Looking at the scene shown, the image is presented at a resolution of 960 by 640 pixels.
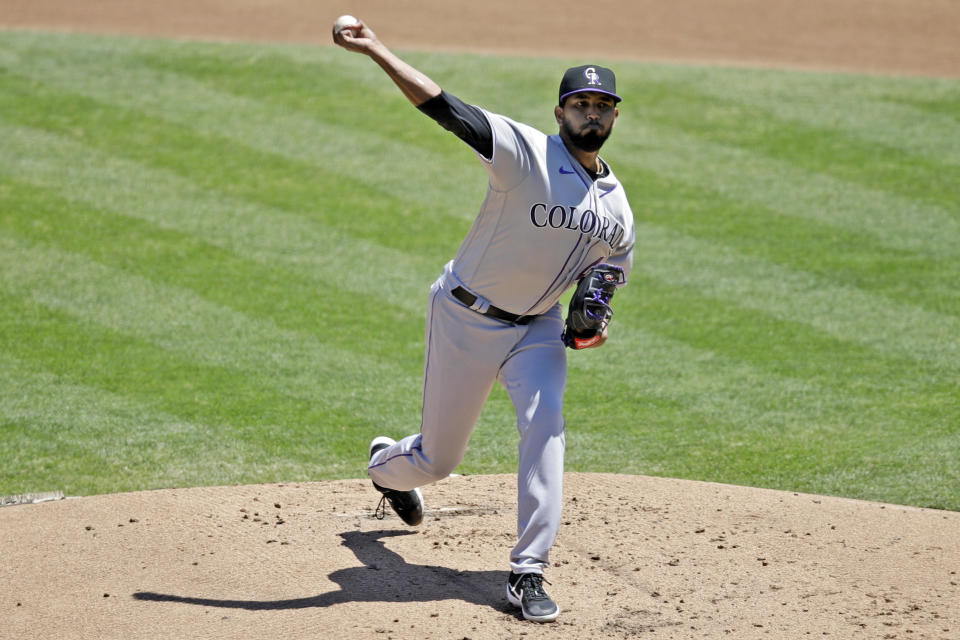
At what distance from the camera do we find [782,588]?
173 inches

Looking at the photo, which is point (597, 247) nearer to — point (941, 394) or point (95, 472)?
point (95, 472)

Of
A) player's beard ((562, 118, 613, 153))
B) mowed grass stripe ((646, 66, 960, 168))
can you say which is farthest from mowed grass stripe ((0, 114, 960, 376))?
player's beard ((562, 118, 613, 153))

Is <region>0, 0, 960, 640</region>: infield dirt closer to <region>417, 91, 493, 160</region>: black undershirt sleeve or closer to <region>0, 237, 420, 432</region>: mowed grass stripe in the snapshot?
<region>0, 237, 420, 432</region>: mowed grass stripe

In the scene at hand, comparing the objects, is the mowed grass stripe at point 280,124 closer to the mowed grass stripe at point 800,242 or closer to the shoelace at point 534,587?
the mowed grass stripe at point 800,242

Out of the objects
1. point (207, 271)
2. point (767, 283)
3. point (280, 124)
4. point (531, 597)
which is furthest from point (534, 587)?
point (280, 124)

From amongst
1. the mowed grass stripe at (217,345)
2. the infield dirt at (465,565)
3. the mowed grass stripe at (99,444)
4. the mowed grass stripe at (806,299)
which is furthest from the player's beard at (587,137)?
the mowed grass stripe at (806,299)

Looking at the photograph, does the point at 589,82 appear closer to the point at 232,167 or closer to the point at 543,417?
the point at 543,417

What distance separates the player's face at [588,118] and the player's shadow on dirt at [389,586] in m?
1.74

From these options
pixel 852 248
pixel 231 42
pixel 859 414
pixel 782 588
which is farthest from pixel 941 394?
pixel 231 42

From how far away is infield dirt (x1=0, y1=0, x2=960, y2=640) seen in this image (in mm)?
4043

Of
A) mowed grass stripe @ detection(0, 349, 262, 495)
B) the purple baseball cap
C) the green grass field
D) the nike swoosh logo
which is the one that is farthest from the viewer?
the green grass field

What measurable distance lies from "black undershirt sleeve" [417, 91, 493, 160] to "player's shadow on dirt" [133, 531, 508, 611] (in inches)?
64.8

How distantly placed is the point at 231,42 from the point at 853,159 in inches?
289

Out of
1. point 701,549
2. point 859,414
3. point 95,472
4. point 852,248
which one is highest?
point 852,248
